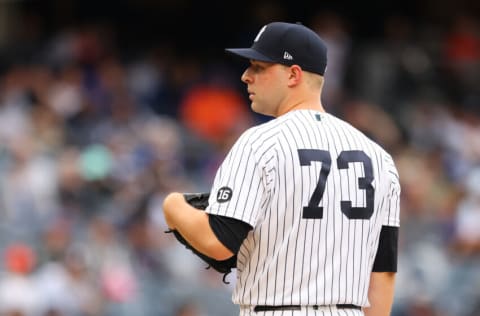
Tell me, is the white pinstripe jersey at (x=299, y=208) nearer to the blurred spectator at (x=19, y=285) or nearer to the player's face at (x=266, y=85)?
the player's face at (x=266, y=85)

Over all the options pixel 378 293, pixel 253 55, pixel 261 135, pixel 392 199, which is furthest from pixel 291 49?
pixel 378 293

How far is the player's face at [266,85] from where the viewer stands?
13.9 feet

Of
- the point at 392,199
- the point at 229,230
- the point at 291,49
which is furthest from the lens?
the point at 392,199

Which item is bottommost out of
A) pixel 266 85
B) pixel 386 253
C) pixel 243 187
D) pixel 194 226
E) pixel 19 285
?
pixel 19 285

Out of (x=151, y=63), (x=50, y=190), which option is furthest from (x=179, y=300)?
(x=151, y=63)

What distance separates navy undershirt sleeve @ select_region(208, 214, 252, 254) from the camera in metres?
3.98

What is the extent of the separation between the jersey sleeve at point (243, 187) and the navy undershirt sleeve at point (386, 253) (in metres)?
0.58

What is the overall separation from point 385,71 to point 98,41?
10.6 ft

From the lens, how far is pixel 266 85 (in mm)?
4270

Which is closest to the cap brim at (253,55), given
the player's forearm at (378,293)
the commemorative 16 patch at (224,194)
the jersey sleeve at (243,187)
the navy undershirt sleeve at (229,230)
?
the jersey sleeve at (243,187)

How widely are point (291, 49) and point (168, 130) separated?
7.90m

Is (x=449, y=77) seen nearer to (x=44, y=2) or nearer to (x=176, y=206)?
(x=44, y=2)

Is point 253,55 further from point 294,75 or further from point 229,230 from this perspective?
point 229,230

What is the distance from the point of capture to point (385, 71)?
13680mm
